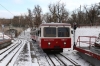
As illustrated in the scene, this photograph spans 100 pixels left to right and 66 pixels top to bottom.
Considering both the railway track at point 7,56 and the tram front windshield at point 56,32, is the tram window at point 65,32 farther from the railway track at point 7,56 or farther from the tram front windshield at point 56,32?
the railway track at point 7,56

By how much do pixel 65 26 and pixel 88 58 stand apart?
533 cm

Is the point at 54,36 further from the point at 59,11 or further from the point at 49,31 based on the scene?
the point at 59,11

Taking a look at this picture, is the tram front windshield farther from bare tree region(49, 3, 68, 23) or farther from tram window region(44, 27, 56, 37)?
bare tree region(49, 3, 68, 23)

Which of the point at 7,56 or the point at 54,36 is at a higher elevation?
the point at 54,36

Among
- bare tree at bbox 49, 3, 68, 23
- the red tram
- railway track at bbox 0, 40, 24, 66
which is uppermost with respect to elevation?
bare tree at bbox 49, 3, 68, 23

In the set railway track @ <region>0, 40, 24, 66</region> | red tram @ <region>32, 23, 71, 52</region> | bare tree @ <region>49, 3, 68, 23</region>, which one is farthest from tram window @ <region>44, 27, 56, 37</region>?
bare tree @ <region>49, 3, 68, 23</region>

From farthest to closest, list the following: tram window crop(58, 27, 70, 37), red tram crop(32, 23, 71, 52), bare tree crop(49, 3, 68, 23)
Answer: bare tree crop(49, 3, 68, 23)
tram window crop(58, 27, 70, 37)
red tram crop(32, 23, 71, 52)

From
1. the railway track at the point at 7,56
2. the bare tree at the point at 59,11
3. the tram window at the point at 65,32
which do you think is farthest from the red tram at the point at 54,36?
the bare tree at the point at 59,11

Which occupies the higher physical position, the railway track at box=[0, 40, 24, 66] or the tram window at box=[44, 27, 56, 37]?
the tram window at box=[44, 27, 56, 37]

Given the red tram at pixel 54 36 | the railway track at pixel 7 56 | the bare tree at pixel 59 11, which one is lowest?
the railway track at pixel 7 56

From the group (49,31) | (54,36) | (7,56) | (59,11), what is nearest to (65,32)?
(54,36)

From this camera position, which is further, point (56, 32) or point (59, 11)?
point (59, 11)

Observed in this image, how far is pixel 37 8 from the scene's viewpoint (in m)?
79.7

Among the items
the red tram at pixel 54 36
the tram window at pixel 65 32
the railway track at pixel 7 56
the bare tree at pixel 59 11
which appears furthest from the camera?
the bare tree at pixel 59 11
